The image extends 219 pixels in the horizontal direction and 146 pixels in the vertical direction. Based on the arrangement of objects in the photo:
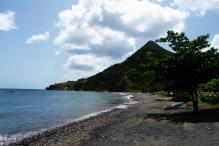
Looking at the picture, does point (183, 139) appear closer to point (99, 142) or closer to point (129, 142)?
point (129, 142)

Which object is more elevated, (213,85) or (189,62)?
(189,62)

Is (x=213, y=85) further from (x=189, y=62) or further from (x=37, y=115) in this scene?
(x=37, y=115)

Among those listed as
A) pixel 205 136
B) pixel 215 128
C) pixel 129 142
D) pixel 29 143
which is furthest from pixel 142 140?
pixel 29 143

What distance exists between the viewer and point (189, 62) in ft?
130

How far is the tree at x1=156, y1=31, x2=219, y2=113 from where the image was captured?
39562 millimetres

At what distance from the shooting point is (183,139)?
78.1 feet

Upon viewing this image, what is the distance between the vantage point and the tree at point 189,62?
130ft

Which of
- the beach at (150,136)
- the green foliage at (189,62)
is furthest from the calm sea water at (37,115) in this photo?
the green foliage at (189,62)

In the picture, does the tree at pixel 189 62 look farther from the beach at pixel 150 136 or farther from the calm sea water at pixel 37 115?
the calm sea water at pixel 37 115

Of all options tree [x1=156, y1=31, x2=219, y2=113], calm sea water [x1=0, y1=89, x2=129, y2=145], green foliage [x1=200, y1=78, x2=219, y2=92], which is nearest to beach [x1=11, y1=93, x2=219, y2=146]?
green foliage [x1=200, y1=78, x2=219, y2=92]

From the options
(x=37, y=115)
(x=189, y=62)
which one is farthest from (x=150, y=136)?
(x=37, y=115)

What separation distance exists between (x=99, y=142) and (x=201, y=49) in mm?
20546

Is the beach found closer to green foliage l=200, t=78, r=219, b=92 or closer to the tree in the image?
green foliage l=200, t=78, r=219, b=92

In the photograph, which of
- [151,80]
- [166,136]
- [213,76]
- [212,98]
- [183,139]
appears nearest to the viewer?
[183,139]
